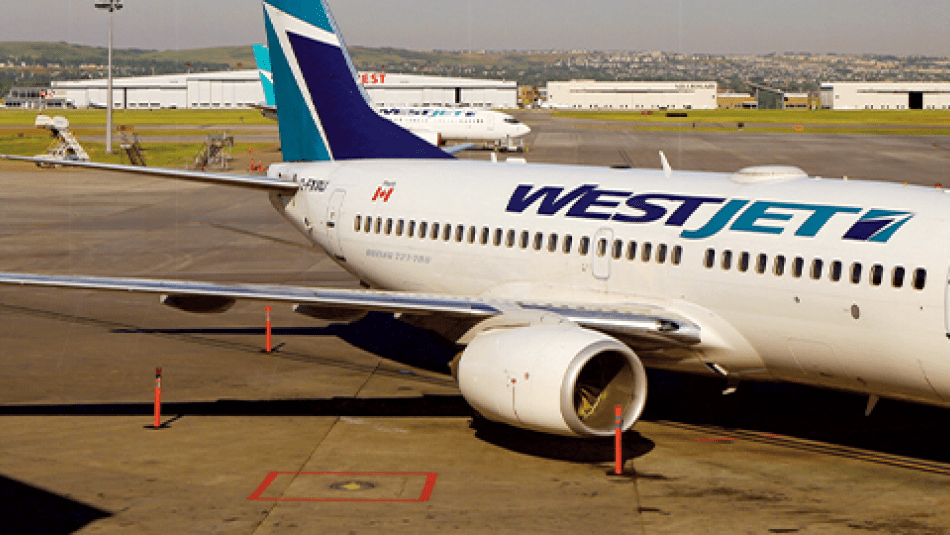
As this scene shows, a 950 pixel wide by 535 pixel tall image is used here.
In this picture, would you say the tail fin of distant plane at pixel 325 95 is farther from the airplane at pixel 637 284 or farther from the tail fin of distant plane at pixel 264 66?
the tail fin of distant plane at pixel 264 66

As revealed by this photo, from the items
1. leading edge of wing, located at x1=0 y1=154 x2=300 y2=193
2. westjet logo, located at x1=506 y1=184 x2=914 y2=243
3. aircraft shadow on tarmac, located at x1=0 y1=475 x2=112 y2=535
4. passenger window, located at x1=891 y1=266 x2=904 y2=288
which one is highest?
leading edge of wing, located at x1=0 y1=154 x2=300 y2=193

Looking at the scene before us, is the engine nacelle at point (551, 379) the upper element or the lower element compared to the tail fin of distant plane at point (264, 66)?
lower

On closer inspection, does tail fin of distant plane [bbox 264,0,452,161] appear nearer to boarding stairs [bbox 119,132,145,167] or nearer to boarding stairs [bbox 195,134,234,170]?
boarding stairs [bbox 195,134,234,170]

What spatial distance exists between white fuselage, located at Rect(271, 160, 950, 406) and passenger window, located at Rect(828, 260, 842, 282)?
0.16 feet

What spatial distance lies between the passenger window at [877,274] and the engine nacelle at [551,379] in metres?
3.97

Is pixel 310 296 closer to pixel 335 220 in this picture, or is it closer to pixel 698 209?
pixel 698 209

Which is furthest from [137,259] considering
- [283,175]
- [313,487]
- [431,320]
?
[313,487]

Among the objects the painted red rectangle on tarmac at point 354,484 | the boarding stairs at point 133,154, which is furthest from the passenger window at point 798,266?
the boarding stairs at point 133,154

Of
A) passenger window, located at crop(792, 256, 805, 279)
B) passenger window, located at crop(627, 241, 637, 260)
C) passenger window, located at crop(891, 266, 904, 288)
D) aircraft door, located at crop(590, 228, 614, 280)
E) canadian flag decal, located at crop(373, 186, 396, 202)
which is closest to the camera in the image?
passenger window, located at crop(891, 266, 904, 288)

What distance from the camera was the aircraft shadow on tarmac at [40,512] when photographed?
15352mm

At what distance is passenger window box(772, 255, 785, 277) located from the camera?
1858 cm

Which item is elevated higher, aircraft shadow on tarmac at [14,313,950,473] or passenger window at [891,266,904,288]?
passenger window at [891,266,904,288]

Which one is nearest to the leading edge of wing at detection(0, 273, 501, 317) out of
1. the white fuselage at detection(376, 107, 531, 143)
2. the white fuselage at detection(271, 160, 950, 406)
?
the white fuselage at detection(271, 160, 950, 406)

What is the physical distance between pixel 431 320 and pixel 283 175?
8761mm
